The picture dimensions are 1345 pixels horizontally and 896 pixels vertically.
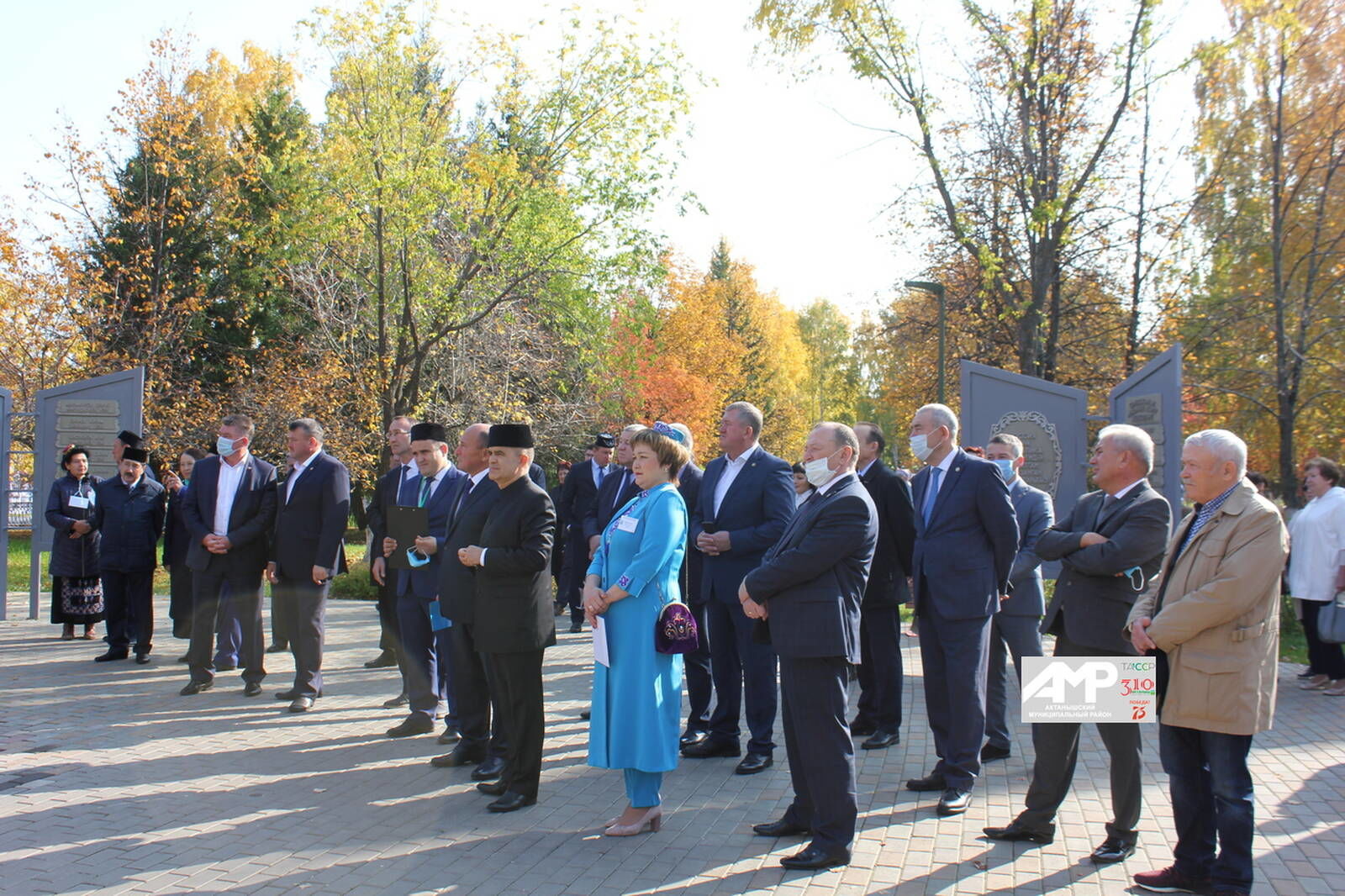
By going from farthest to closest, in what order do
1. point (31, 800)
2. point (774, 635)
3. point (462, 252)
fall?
point (462, 252) → point (31, 800) → point (774, 635)

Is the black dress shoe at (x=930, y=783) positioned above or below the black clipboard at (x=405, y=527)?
below

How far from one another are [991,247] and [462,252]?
9.56m

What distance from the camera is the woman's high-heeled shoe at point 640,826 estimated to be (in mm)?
4992

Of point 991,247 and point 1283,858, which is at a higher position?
point 991,247

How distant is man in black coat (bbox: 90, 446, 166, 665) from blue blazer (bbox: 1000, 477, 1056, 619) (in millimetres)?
8126

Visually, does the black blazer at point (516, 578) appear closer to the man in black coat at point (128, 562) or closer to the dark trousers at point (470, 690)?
the dark trousers at point (470, 690)

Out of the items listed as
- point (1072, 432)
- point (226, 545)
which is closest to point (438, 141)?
point (226, 545)

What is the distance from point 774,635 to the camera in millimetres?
4684

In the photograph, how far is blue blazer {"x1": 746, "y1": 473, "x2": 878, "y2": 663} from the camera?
14.9 feet

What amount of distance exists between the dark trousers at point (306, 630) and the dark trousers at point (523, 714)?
304cm

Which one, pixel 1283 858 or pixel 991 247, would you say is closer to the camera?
pixel 1283 858

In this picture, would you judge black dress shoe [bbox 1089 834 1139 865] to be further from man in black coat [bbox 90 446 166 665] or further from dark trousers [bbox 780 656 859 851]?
man in black coat [bbox 90 446 166 665]

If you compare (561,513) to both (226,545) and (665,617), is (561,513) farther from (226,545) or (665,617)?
(665,617)

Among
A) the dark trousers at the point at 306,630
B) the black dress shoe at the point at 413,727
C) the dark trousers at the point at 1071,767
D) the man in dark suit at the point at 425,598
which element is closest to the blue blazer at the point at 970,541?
the dark trousers at the point at 1071,767
